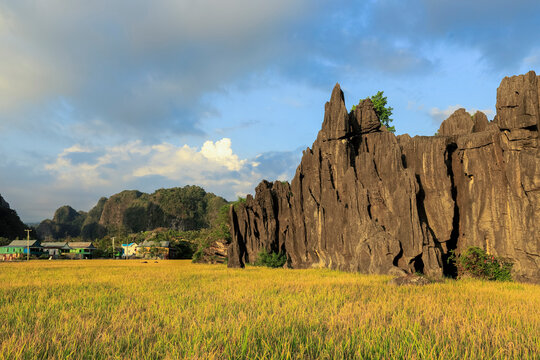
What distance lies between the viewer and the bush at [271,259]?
110 feet

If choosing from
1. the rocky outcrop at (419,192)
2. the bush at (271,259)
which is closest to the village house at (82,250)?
the bush at (271,259)

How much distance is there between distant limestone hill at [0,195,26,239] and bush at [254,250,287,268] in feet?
423

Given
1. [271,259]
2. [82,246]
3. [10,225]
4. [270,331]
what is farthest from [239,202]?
[10,225]

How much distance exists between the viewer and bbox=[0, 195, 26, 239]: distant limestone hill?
121m

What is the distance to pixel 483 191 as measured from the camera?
21.3m

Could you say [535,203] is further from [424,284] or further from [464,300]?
[464,300]

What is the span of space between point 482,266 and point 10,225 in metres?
154

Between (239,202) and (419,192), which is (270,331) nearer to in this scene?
(419,192)

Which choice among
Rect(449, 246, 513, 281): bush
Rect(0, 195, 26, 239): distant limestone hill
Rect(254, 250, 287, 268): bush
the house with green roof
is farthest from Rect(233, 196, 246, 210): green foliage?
Rect(0, 195, 26, 239): distant limestone hill

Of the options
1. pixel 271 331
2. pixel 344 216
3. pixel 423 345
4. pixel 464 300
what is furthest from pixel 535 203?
pixel 271 331

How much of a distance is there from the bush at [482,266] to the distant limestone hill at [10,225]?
14792 cm

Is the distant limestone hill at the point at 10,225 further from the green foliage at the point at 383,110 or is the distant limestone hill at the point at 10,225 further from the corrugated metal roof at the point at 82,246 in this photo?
the green foliage at the point at 383,110

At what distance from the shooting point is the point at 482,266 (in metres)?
20.3

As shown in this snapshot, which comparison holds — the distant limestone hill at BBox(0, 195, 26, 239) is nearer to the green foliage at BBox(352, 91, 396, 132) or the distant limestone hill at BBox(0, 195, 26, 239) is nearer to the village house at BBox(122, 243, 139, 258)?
the village house at BBox(122, 243, 139, 258)
